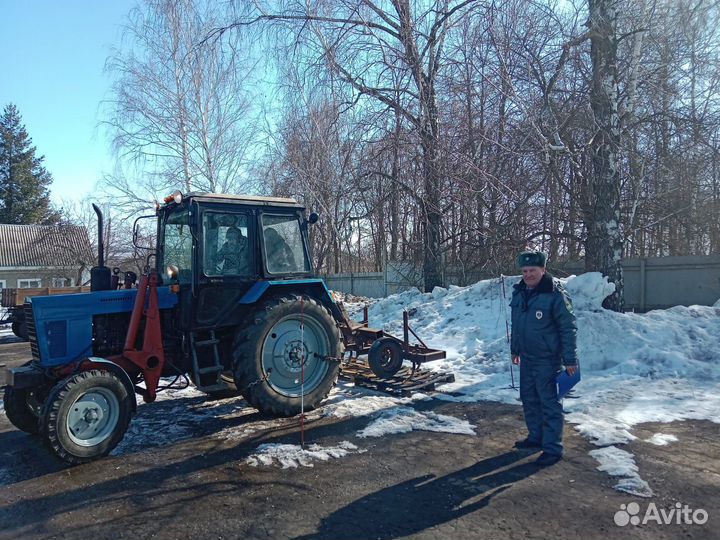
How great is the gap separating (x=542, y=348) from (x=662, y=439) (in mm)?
1551

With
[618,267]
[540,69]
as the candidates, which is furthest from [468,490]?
[540,69]

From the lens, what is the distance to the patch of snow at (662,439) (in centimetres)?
503

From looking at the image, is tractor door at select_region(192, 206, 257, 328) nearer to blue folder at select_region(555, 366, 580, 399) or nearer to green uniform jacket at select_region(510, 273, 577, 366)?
green uniform jacket at select_region(510, 273, 577, 366)

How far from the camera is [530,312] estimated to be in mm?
4992

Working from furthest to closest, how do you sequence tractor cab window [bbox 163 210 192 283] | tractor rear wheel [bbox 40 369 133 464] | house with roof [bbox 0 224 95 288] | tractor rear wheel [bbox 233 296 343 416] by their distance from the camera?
1. house with roof [bbox 0 224 95 288]
2. tractor cab window [bbox 163 210 192 283]
3. tractor rear wheel [bbox 233 296 343 416]
4. tractor rear wheel [bbox 40 369 133 464]

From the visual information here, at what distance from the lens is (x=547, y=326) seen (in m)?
4.87

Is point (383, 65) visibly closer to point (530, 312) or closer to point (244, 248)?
point (244, 248)

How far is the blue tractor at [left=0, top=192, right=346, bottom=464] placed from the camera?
198 inches

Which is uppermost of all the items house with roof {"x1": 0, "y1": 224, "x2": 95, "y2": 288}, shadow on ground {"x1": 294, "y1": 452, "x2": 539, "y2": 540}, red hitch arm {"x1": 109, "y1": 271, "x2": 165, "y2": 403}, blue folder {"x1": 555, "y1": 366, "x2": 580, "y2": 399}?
house with roof {"x1": 0, "y1": 224, "x2": 95, "y2": 288}

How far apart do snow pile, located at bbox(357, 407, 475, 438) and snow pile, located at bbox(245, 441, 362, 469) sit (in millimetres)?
453

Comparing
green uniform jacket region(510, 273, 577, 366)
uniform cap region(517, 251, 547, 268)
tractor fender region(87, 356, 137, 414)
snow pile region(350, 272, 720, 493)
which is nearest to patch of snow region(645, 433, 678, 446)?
snow pile region(350, 272, 720, 493)

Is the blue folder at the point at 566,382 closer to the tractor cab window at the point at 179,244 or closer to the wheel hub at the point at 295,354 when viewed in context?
the wheel hub at the point at 295,354

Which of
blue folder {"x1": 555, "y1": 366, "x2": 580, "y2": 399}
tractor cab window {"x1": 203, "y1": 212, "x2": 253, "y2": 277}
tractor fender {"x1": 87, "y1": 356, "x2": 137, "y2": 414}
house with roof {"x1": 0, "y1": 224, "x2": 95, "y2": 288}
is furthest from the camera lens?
house with roof {"x1": 0, "y1": 224, "x2": 95, "y2": 288}

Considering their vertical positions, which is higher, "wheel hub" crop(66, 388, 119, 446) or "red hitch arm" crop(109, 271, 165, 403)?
"red hitch arm" crop(109, 271, 165, 403)
